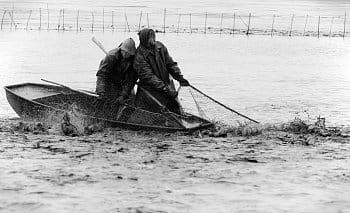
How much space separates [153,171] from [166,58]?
363cm

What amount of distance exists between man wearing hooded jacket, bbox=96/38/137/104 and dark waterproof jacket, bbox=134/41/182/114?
0.17 meters

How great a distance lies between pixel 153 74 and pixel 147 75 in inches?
5.2

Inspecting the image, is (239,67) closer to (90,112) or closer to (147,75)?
(90,112)

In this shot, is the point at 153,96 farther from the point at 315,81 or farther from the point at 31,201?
the point at 315,81

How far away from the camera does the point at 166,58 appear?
11.9m

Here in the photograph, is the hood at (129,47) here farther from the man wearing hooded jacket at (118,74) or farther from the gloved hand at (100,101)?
the gloved hand at (100,101)

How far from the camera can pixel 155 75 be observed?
458 inches

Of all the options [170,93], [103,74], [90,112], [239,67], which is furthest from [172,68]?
[239,67]

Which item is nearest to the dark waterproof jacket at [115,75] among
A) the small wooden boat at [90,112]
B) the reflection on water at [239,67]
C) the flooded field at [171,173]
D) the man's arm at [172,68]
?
the small wooden boat at [90,112]

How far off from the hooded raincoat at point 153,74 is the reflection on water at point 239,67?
2935mm

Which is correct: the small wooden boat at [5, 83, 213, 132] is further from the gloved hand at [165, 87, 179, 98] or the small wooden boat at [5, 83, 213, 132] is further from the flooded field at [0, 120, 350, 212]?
the gloved hand at [165, 87, 179, 98]

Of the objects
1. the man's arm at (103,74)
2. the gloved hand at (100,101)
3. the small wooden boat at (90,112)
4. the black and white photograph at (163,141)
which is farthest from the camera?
the gloved hand at (100,101)

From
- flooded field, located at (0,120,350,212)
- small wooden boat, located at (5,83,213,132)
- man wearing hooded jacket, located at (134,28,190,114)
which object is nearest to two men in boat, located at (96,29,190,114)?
man wearing hooded jacket, located at (134,28,190,114)

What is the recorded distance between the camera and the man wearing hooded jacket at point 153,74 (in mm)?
11453
